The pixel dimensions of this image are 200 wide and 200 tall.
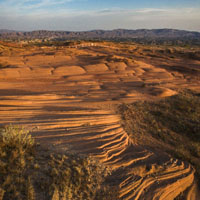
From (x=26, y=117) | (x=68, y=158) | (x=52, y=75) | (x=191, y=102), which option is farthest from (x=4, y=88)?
(x=191, y=102)

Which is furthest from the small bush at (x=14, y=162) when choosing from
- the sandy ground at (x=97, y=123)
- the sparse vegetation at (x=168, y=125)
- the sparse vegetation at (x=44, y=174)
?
the sparse vegetation at (x=168, y=125)

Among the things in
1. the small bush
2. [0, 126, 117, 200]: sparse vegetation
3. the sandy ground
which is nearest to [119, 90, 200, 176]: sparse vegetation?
the sandy ground

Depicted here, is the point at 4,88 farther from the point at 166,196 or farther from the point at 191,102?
the point at 191,102

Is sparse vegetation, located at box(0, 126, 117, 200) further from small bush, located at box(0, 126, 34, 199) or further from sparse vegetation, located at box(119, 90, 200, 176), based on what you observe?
sparse vegetation, located at box(119, 90, 200, 176)

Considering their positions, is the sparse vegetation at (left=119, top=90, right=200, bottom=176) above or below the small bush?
below

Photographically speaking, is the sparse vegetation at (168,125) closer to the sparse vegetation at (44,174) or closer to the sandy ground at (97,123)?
the sandy ground at (97,123)
